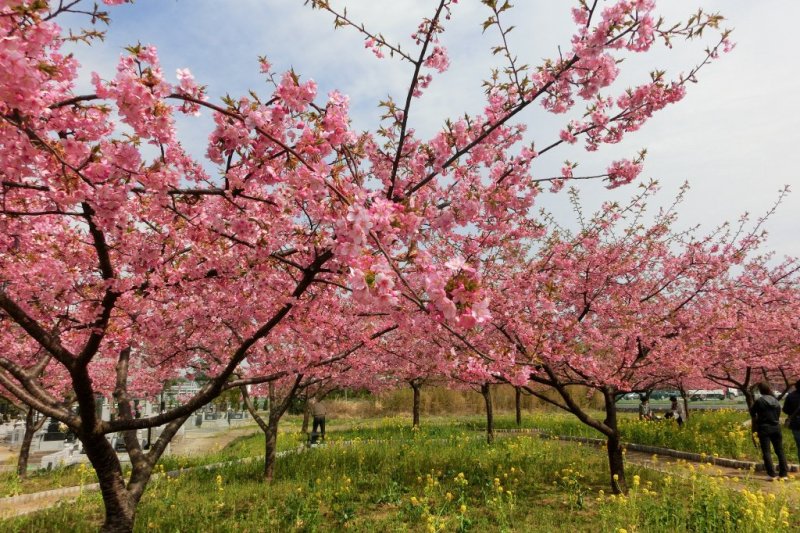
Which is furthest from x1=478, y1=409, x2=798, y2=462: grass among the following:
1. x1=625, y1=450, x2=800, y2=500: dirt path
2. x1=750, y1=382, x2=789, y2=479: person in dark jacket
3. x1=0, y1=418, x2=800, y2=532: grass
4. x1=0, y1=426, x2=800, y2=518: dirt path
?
x1=0, y1=418, x2=800, y2=532: grass

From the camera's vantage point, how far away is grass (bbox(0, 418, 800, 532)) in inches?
248

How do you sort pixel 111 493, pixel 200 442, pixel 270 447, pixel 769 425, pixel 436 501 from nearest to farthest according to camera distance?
pixel 111 493 < pixel 436 501 < pixel 769 425 < pixel 270 447 < pixel 200 442

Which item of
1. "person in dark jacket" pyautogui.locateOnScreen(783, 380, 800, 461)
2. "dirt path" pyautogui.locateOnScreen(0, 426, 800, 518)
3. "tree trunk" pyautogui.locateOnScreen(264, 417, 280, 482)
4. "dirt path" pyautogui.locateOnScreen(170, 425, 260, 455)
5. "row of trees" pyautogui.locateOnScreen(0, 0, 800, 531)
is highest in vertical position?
"row of trees" pyautogui.locateOnScreen(0, 0, 800, 531)

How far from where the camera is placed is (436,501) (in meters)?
7.55

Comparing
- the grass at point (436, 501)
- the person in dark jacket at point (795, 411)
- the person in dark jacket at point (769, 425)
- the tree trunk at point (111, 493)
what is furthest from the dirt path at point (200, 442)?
the person in dark jacket at point (795, 411)

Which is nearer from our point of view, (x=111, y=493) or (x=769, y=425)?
(x=111, y=493)

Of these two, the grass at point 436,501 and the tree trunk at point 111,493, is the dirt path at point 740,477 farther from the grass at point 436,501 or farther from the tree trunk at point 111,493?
the tree trunk at point 111,493

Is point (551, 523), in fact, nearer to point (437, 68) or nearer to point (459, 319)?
point (459, 319)

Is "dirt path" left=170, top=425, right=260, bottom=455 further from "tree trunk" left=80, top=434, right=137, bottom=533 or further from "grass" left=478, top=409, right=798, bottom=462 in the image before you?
"tree trunk" left=80, top=434, right=137, bottom=533

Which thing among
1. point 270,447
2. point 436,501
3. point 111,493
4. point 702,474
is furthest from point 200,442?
point 702,474

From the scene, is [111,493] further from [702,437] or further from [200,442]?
[200,442]

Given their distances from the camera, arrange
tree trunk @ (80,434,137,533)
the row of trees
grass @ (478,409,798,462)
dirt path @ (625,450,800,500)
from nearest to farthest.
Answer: the row of trees
tree trunk @ (80,434,137,533)
dirt path @ (625,450,800,500)
grass @ (478,409,798,462)

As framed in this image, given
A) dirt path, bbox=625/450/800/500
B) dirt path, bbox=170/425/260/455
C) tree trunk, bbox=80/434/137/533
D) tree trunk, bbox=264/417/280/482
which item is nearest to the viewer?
tree trunk, bbox=80/434/137/533

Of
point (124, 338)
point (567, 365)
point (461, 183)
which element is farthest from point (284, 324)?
point (567, 365)
